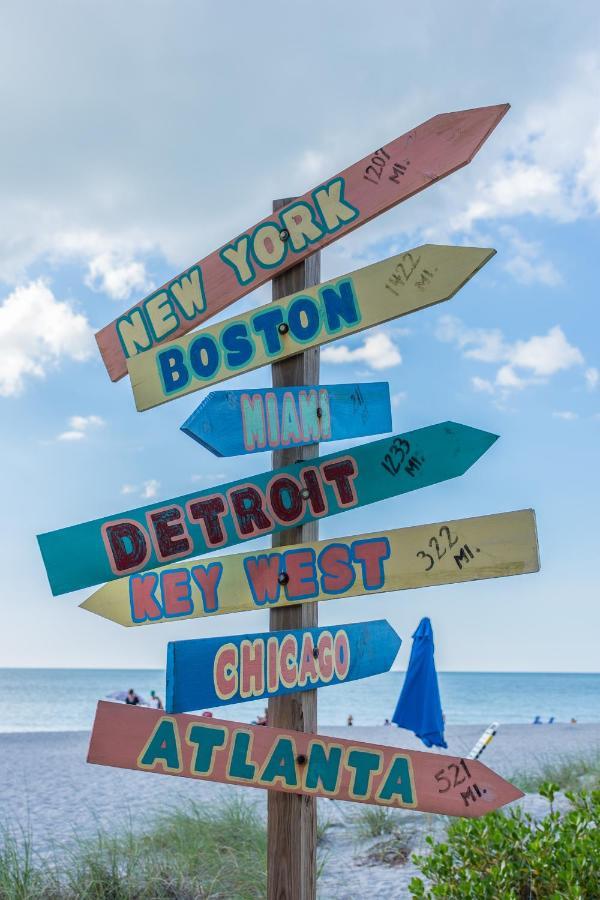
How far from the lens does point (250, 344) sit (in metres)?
3.23

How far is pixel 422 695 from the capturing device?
798cm

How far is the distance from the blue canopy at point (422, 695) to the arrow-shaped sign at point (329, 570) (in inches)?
208

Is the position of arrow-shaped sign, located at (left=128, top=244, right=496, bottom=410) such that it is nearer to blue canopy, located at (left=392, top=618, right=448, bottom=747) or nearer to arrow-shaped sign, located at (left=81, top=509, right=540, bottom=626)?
arrow-shaped sign, located at (left=81, top=509, right=540, bottom=626)

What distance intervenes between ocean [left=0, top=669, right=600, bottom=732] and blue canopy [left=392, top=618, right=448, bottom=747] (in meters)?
29.7

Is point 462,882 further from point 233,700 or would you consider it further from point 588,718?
point 588,718

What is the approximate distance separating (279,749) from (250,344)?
157cm

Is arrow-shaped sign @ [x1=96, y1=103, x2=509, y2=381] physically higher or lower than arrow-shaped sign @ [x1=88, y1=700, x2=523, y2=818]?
higher

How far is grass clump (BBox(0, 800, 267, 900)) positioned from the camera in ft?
15.6

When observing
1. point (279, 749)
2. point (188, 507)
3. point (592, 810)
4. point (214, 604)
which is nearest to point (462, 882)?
point (592, 810)

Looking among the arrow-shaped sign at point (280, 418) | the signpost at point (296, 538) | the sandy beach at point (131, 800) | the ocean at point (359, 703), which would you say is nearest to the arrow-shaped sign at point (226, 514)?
the signpost at point (296, 538)

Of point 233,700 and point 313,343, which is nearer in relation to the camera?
point 233,700

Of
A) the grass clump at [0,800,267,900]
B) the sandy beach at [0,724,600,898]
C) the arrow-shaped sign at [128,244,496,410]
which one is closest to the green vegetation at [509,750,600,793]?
the sandy beach at [0,724,600,898]

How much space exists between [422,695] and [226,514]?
5644 millimetres

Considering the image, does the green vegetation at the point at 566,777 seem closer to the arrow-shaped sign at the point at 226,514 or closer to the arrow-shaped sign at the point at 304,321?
the arrow-shaped sign at the point at 226,514
